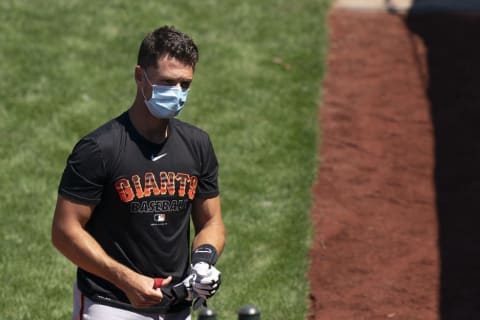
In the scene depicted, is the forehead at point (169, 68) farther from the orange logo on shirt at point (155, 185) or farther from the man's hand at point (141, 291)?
the man's hand at point (141, 291)

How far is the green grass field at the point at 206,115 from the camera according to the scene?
9234 millimetres

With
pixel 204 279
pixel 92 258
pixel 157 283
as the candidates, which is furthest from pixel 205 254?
pixel 92 258

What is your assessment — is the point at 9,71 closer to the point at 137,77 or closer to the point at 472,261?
the point at 472,261

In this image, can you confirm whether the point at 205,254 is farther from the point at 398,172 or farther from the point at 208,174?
the point at 398,172

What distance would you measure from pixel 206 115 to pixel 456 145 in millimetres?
2874

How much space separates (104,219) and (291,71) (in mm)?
7941

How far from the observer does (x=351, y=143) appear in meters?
12.0

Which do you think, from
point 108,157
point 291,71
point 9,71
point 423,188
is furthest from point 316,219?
point 108,157

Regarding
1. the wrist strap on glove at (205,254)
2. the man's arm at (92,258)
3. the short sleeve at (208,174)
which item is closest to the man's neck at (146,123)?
the short sleeve at (208,174)

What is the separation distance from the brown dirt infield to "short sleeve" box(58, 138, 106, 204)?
12.5 ft

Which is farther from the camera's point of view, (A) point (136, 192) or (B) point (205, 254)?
(B) point (205, 254)

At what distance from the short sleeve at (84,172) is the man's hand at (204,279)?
0.68m

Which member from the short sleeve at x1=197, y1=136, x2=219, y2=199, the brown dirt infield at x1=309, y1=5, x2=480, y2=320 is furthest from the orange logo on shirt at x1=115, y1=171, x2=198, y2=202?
the brown dirt infield at x1=309, y1=5, x2=480, y2=320

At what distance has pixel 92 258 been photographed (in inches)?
215
